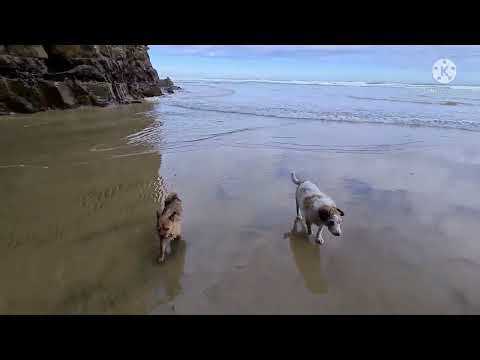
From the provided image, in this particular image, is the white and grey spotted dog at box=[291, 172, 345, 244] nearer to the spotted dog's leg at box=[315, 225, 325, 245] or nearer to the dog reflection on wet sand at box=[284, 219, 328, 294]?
the spotted dog's leg at box=[315, 225, 325, 245]

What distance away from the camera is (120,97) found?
24.2 metres

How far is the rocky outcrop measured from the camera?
18234 millimetres

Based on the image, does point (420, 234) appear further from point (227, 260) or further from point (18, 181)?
point (18, 181)

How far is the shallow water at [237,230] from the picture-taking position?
3.73 metres

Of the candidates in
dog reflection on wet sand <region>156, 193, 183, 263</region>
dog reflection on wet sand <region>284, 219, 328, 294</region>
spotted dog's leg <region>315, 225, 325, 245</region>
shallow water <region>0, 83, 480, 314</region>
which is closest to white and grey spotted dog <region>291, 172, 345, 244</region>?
spotted dog's leg <region>315, 225, 325, 245</region>

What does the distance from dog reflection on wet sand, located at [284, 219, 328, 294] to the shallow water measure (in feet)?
0.07

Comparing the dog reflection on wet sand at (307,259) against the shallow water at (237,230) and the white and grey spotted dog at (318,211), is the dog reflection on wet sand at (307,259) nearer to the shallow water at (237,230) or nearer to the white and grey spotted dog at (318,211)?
the shallow water at (237,230)

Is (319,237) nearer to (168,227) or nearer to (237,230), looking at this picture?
(237,230)

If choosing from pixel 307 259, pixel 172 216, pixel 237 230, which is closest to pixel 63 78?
pixel 172 216

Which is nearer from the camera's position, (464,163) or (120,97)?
(464,163)
